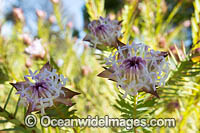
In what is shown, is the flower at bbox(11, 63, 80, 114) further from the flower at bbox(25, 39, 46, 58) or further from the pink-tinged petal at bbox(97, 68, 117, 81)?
the flower at bbox(25, 39, 46, 58)

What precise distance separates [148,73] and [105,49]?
127 millimetres

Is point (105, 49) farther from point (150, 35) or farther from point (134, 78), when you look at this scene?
point (150, 35)

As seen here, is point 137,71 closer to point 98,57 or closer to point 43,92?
point 43,92

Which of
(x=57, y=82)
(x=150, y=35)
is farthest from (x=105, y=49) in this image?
(x=150, y=35)

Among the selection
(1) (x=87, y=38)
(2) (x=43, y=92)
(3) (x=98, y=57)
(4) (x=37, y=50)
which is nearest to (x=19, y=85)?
(2) (x=43, y=92)

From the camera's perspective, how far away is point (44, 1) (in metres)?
6.12

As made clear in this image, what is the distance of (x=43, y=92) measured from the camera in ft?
0.86

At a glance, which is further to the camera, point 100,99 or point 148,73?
point 100,99

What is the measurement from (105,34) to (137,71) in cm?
12

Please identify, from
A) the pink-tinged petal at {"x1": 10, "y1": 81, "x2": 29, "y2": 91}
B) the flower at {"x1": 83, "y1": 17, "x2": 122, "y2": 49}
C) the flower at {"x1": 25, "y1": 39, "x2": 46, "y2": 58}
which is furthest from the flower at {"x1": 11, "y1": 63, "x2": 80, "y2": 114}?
the flower at {"x1": 25, "y1": 39, "x2": 46, "y2": 58}

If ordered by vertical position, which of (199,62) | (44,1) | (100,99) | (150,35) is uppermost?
(44,1)

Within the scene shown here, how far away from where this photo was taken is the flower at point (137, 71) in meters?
0.25

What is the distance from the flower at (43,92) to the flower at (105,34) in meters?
0.11

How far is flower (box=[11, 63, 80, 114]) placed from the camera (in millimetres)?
251
